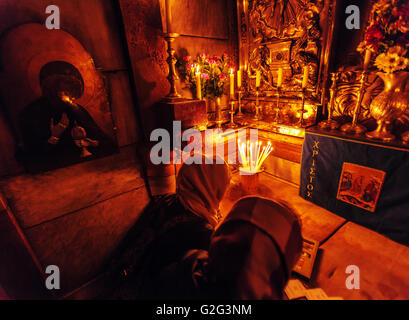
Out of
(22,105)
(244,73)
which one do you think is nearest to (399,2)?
(244,73)

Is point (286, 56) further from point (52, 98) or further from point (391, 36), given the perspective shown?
point (52, 98)

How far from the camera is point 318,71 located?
235cm

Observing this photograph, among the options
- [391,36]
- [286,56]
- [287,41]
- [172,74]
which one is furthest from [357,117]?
[172,74]

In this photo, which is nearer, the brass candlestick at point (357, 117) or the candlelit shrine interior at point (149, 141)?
the candlelit shrine interior at point (149, 141)

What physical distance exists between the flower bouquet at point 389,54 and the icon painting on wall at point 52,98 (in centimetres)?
258

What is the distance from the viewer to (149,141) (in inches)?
89.2

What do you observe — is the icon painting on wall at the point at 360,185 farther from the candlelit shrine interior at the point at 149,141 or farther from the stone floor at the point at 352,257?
the stone floor at the point at 352,257

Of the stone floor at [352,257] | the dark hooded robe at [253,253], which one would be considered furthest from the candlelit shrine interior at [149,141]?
the dark hooded robe at [253,253]

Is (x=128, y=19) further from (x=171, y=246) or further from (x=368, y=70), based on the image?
(x=368, y=70)

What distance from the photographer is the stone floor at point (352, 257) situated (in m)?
1.18

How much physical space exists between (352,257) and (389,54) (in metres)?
1.73

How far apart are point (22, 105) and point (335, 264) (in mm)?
2667

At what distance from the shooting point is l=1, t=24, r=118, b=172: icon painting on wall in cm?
146

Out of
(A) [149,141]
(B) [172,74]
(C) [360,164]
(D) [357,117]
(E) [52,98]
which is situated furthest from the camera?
(A) [149,141]
